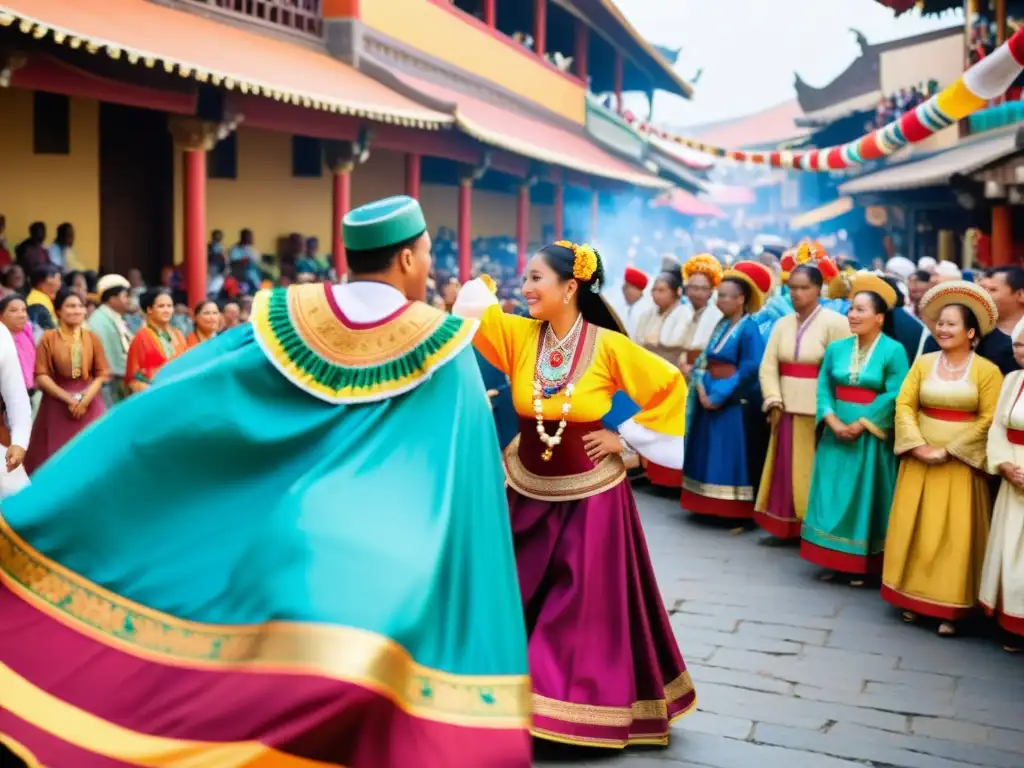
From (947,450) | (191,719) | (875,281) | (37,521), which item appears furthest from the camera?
(875,281)

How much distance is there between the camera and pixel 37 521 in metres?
3.01

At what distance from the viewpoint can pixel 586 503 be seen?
14.2 feet

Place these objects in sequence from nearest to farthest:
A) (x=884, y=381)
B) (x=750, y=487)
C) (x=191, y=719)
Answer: (x=191, y=719)
(x=884, y=381)
(x=750, y=487)

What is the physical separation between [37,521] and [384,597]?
3.06 ft

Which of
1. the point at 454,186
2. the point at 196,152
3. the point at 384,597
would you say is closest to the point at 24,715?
the point at 384,597

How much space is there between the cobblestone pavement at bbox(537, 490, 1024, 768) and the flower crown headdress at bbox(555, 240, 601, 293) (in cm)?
169

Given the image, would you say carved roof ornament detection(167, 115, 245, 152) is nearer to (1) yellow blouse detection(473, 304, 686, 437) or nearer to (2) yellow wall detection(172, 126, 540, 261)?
(2) yellow wall detection(172, 126, 540, 261)

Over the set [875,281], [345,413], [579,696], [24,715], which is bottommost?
[579,696]

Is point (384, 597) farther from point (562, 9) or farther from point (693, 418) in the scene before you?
point (562, 9)

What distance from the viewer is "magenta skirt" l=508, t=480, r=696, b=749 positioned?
412cm

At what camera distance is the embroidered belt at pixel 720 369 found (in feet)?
26.6

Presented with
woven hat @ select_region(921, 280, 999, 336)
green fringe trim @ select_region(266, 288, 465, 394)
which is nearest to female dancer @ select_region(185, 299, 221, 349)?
woven hat @ select_region(921, 280, 999, 336)

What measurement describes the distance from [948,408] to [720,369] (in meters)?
2.51

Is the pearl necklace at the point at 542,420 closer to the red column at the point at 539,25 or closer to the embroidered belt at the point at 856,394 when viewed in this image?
the embroidered belt at the point at 856,394
